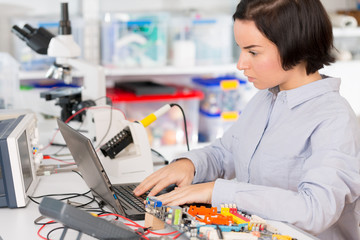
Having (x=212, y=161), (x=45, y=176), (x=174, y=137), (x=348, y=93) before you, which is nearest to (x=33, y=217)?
(x=45, y=176)

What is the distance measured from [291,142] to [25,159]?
0.72m

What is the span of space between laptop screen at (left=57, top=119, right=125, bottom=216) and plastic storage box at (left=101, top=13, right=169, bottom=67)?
5.43 feet

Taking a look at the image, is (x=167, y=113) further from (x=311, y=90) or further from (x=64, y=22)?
(x=311, y=90)

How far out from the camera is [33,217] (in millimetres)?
1228

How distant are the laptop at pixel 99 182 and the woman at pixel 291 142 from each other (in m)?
0.06

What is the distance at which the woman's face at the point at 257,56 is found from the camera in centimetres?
125

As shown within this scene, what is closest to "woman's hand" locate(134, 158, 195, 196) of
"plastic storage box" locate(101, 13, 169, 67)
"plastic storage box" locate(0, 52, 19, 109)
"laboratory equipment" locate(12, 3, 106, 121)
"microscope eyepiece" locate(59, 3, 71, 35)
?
"laboratory equipment" locate(12, 3, 106, 121)

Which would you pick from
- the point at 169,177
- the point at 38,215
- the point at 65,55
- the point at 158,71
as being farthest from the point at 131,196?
the point at 158,71

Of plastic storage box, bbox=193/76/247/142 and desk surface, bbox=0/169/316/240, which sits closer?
desk surface, bbox=0/169/316/240

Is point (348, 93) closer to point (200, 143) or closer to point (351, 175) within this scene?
point (200, 143)

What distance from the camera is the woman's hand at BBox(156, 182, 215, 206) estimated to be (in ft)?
3.77

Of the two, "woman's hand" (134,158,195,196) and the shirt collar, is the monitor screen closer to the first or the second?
"woman's hand" (134,158,195,196)

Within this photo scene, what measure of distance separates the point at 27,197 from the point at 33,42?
2.63ft

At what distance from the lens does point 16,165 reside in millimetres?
1284
